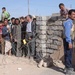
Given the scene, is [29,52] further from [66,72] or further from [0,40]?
[66,72]

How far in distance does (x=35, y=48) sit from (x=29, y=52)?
11.3 inches

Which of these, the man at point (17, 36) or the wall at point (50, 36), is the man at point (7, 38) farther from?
the wall at point (50, 36)

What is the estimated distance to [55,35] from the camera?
9.68m

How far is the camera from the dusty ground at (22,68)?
8.01 metres

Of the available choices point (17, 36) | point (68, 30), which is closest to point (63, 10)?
point (68, 30)

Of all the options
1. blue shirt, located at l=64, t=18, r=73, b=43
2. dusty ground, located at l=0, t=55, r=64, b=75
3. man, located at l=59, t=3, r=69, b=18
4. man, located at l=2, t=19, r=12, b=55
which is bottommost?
dusty ground, located at l=0, t=55, r=64, b=75

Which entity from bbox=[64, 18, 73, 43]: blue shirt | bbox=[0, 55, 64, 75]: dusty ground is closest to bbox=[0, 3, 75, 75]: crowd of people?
bbox=[0, 55, 64, 75]: dusty ground

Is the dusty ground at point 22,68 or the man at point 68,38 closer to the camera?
the man at point 68,38

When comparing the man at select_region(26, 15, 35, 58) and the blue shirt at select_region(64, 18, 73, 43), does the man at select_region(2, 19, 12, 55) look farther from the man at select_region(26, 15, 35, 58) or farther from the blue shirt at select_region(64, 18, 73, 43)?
the blue shirt at select_region(64, 18, 73, 43)

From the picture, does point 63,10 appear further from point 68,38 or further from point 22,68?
point 22,68

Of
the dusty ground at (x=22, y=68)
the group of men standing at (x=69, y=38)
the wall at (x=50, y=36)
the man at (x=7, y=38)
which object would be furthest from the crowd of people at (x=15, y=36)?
the group of men standing at (x=69, y=38)

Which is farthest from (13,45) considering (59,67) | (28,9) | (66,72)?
(28,9)

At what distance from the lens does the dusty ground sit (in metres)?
8.01

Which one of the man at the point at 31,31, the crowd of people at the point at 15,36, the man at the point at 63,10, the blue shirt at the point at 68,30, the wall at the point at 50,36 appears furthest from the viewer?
the crowd of people at the point at 15,36
